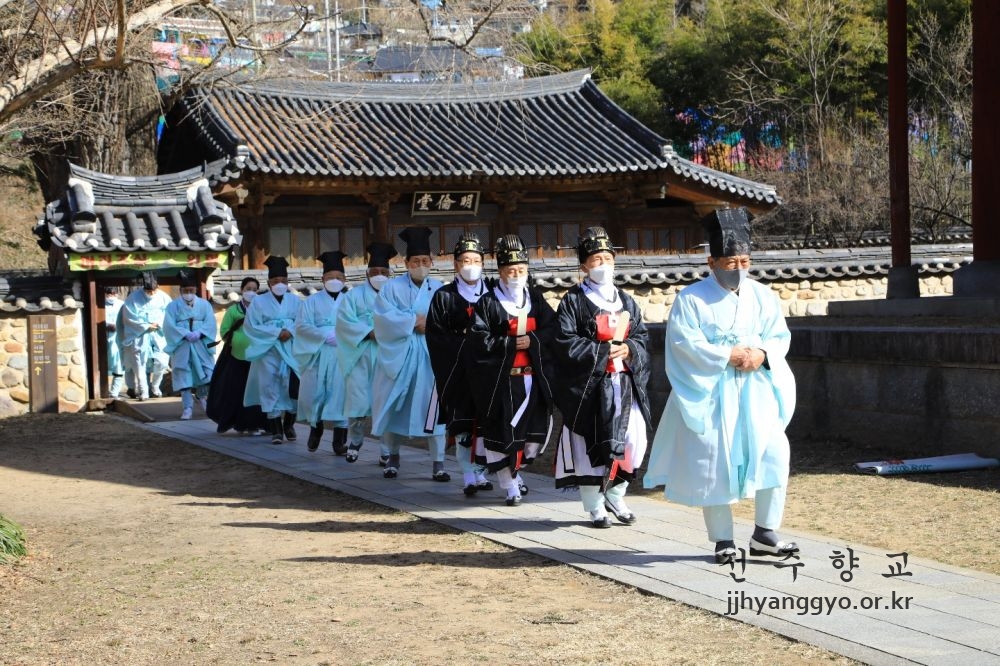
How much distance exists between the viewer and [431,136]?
24250 millimetres

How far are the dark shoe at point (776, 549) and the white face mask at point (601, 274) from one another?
192 cm

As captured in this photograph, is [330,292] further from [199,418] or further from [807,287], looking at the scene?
[807,287]

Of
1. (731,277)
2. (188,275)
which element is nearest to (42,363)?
(188,275)

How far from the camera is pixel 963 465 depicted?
28.3 ft

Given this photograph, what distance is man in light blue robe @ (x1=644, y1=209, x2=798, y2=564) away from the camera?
5.96 metres

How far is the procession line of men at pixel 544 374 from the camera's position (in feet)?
19.9

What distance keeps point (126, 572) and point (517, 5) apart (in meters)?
5.67

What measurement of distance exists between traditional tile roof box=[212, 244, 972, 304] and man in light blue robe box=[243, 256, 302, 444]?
6.51 metres

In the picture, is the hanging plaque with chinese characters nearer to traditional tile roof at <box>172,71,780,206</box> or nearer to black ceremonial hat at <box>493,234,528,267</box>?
traditional tile roof at <box>172,71,780,206</box>

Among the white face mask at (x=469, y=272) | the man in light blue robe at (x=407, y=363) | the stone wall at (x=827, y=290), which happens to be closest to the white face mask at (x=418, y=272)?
the man in light blue robe at (x=407, y=363)

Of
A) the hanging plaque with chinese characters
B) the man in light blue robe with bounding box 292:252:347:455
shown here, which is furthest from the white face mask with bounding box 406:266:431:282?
the hanging plaque with chinese characters

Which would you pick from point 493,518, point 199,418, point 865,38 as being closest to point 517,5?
point 493,518

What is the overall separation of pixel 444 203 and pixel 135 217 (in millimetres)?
7778

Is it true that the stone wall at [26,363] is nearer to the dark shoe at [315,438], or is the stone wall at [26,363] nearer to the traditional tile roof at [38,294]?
the traditional tile roof at [38,294]
